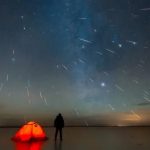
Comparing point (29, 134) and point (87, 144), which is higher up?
point (29, 134)

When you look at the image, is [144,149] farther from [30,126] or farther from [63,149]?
[30,126]

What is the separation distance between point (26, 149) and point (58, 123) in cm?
600

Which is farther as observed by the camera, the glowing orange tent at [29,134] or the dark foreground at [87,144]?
the glowing orange tent at [29,134]

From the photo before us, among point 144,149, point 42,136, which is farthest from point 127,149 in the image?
point 42,136

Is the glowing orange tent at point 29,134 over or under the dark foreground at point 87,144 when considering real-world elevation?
over

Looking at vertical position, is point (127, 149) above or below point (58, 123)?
below

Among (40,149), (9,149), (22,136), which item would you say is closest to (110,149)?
(40,149)

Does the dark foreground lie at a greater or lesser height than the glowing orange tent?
lesser

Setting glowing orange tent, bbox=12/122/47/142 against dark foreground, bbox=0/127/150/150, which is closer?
dark foreground, bbox=0/127/150/150

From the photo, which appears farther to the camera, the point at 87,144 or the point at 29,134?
the point at 29,134

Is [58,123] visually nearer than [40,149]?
No

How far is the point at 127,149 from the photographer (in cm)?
1560

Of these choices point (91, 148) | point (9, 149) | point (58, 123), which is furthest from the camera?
point (58, 123)

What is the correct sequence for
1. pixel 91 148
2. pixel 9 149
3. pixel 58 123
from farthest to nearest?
pixel 58 123 < pixel 91 148 < pixel 9 149
